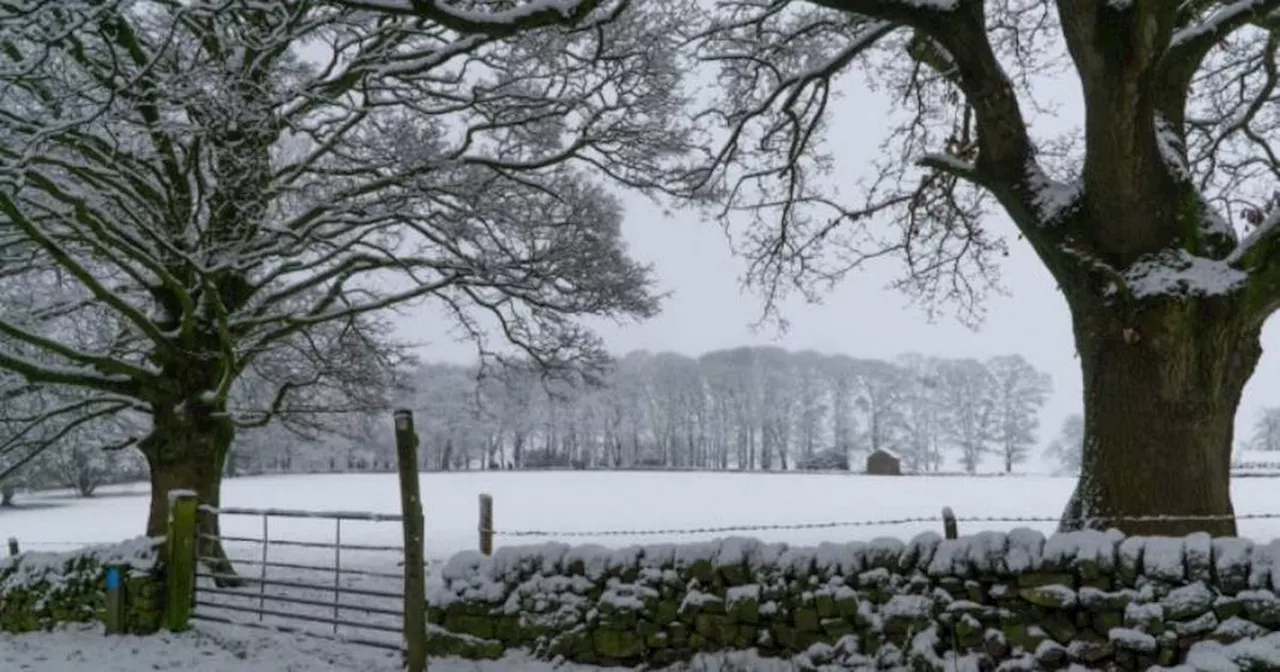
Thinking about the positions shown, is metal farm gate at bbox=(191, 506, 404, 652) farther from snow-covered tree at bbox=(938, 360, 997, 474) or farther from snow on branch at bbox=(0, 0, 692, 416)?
snow-covered tree at bbox=(938, 360, 997, 474)

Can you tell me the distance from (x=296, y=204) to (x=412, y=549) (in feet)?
25.7

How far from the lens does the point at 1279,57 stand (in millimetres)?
10641

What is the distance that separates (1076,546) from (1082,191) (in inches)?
108

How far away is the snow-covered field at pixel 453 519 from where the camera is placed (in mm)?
7406

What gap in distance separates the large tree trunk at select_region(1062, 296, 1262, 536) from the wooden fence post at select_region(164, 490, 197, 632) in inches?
305

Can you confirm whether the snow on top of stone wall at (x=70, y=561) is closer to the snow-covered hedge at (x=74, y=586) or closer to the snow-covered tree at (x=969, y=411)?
the snow-covered hedge at (x=74, y=586)

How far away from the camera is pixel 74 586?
902cm

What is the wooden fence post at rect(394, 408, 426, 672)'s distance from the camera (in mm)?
5867

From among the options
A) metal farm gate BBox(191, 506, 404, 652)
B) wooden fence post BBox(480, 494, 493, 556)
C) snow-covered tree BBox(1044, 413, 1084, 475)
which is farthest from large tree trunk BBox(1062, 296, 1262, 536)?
snow-covered tree BBox(1044, 413, 1084, 475)

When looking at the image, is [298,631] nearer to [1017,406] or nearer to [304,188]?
[304,188]

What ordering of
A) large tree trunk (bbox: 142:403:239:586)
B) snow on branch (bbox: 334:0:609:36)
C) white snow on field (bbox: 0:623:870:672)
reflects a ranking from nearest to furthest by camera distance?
snow on branch (bbox: 334:0:609:36)
white snow on field (bbox: 0:623:870:672)
large tree trunk (bbox: 142:403:239:586)

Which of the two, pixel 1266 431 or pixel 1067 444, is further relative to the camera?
pixel 1067 444

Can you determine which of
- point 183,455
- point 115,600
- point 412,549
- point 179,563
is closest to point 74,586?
point 115,600

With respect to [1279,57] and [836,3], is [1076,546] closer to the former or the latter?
[836,3]
